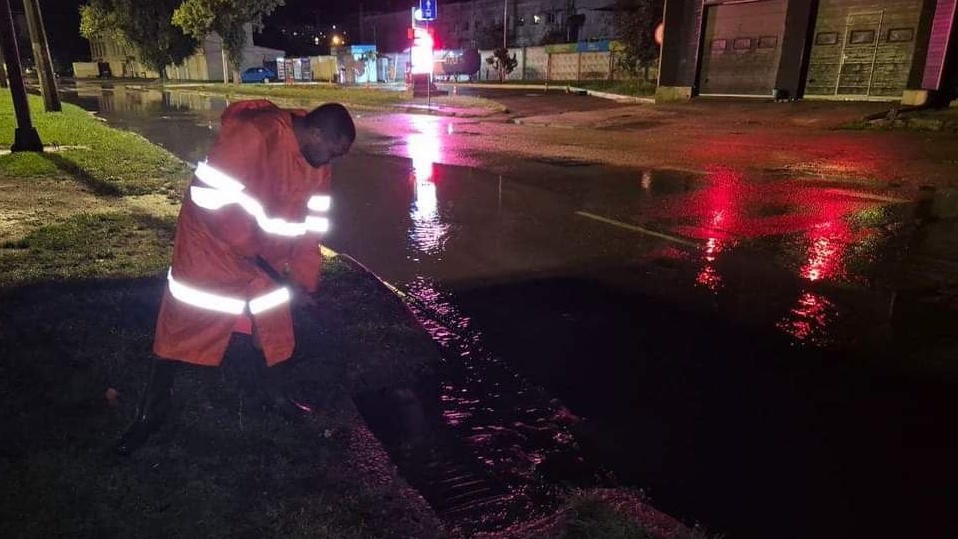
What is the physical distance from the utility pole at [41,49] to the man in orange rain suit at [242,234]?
60.2 feet

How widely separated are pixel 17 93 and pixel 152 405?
11355 mm

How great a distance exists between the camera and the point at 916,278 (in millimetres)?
5672

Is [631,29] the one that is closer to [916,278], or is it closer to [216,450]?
[916,278]

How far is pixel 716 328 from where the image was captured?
464cm

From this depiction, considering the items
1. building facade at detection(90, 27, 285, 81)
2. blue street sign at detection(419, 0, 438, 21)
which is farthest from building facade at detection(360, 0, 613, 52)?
blue street sign at detection(419, 0, 438, 21)

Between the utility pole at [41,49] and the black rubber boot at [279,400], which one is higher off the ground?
the utility pole at [41,49]

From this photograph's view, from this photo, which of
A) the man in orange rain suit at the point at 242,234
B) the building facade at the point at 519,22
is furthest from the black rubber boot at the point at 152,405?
the building facade at the point at 519,22

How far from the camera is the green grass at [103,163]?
8.88 m

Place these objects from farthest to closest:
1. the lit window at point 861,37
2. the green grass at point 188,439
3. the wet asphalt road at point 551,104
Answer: the wet asphalt road at point 551,104 → the lit window at point 861,37 → the green grass at point 188,439

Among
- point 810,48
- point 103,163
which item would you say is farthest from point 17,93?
point 810,48

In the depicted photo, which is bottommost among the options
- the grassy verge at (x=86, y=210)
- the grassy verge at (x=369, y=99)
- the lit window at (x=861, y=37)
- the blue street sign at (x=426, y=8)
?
the grassy verge at (x=86, y=210)

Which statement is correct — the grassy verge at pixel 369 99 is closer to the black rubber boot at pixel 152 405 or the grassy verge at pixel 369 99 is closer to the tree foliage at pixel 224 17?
the tree foliage at pixel 224 17

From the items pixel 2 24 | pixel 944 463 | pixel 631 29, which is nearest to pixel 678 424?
pixel 944 463

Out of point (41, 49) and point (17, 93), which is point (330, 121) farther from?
point (41, 49)
